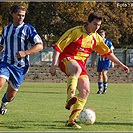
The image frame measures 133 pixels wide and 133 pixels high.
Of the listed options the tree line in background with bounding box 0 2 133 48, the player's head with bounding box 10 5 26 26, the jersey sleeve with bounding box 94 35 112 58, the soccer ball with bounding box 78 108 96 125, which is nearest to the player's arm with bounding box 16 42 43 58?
the player's head with bounding box 10 5 26 26

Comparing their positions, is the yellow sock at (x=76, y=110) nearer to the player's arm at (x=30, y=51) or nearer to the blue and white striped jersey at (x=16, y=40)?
the player's arm at (x=30, y=51)

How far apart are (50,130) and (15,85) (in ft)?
4.75

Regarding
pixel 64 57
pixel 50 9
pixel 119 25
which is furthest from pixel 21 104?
pixel 119 25

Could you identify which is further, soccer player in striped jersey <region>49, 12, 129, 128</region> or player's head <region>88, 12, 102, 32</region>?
player's head <region>88, 12, 102, 32</region>

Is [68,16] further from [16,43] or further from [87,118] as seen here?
[87,118]

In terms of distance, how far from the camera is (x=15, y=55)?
7.86 metres

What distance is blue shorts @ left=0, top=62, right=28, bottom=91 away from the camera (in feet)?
25.5

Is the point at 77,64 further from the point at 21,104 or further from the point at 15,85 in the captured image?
the point at 21,104

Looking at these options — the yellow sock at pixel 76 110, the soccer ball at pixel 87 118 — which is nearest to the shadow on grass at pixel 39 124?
the yellow sock at pixel 76 110

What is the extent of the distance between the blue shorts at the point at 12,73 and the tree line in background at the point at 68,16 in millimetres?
22002

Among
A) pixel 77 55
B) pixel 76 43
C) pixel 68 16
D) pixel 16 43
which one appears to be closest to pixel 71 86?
pixel 77 55

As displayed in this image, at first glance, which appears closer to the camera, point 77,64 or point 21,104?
point 77,64

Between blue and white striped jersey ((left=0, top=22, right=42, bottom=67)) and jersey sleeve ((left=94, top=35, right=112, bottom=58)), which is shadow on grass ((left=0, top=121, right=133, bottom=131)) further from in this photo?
jersey sleeve ((left=94, top=35, right=112, bottom=58))

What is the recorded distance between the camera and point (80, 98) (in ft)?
24.8
